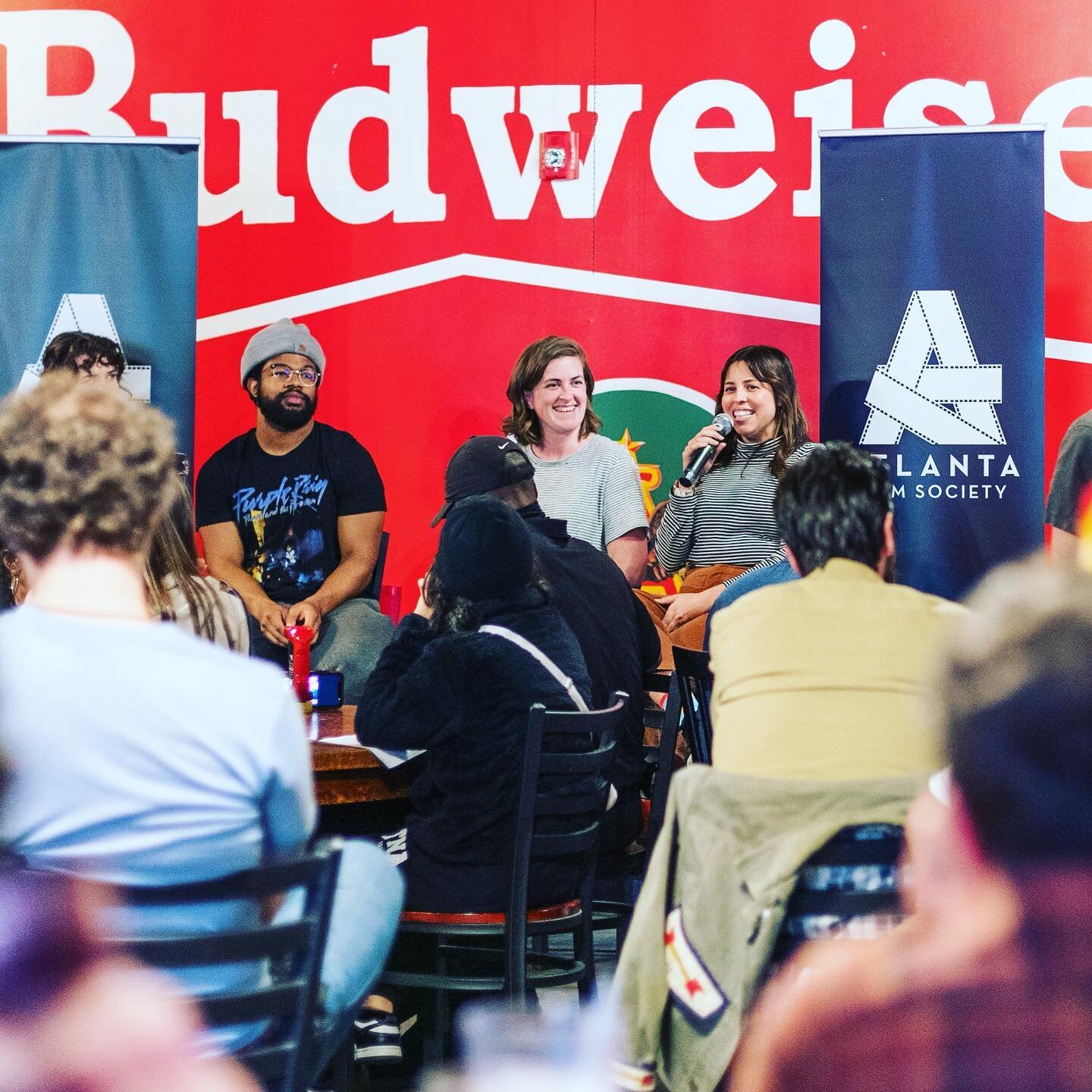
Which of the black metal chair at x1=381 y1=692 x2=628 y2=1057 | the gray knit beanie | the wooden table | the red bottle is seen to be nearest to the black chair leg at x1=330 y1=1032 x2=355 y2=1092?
the black metal chair at x1=381 y1=692 x2=628 y2=1057

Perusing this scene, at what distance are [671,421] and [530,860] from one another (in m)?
A: 3.14

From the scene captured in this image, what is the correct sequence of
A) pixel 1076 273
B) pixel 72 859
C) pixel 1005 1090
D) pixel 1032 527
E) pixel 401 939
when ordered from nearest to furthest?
pixel 1005 1090 → pixel 72 859 → pixel 401 939 → pixel 1032 527 → pixel 1076 273

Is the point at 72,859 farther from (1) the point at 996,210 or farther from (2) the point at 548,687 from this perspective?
(1) the point at 996,210

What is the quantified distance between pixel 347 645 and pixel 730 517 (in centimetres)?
134

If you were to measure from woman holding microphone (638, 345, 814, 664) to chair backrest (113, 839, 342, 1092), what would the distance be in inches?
117

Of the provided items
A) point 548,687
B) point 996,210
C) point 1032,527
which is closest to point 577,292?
point 996,210

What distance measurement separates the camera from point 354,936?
1.82 m

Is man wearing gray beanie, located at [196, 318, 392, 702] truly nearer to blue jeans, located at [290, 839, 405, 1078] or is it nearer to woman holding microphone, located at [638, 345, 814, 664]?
woman holding microphone, located at [638, 345, 814, 664]

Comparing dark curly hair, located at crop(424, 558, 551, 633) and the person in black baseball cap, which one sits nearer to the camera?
dark curly hair, located at crop(424, 558, 551, 633)

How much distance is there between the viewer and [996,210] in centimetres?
456

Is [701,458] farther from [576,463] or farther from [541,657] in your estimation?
[541,657]

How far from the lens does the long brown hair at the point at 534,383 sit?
4.83m

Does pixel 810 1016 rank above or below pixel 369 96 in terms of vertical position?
below

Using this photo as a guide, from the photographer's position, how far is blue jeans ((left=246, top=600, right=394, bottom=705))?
438cm
